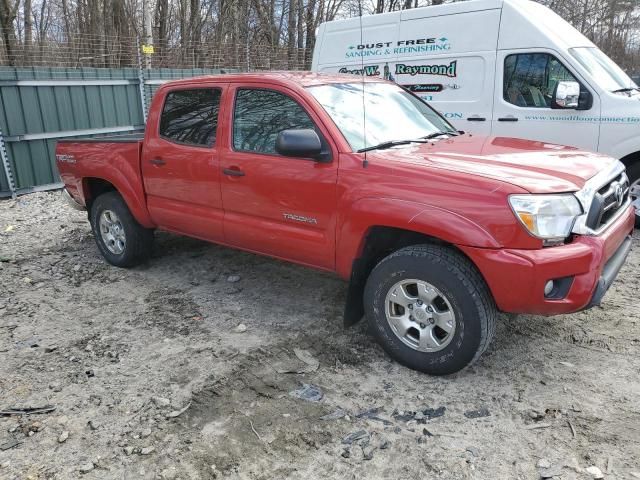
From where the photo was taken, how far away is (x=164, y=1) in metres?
19.8

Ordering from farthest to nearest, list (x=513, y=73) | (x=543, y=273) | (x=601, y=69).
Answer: (x=513, y=73), (x=601, y=69), (x=543, y=273)

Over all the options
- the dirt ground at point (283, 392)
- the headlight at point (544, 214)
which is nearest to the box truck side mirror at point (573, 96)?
the dirt ground at point (283, 392)

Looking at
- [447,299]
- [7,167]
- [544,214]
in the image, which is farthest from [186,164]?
[7,167]

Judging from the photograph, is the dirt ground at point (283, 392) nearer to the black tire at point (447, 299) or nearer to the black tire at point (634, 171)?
the black tire at point (447, 299)

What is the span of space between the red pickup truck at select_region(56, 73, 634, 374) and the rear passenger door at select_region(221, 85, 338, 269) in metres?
0.01

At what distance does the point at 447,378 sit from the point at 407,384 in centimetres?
26

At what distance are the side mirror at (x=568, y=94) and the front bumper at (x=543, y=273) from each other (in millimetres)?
3594

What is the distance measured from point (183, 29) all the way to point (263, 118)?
17.7 m

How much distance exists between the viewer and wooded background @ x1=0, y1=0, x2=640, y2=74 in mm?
11602

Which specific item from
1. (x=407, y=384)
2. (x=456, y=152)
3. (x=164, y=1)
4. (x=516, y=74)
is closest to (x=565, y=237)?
(x=456, y=152)

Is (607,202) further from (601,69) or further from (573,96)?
(601,69)

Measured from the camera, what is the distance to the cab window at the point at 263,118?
392cm

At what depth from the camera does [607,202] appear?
338 centimetres

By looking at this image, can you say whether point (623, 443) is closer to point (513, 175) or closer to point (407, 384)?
point (407, 384)
